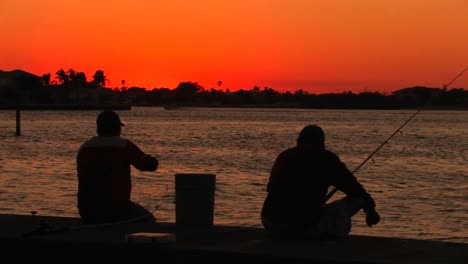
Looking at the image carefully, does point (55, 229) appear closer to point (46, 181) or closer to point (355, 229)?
point (355, 229)

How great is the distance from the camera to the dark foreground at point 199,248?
27.6 feet

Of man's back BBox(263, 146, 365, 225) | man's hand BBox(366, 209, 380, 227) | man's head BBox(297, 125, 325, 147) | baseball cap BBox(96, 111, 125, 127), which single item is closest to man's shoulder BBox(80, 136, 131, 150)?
baseball cap BBox(96, 111, 125, 127)

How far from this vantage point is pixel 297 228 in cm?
940

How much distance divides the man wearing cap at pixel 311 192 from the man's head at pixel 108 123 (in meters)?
1.92

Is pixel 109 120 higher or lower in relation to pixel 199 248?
higher

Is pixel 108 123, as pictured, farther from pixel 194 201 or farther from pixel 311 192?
pixel 311 192

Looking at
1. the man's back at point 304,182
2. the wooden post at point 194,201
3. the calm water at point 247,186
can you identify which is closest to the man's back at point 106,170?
the wooden post at point 194,201

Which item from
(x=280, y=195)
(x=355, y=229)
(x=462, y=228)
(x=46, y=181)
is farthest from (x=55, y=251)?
(x=46, y=181)

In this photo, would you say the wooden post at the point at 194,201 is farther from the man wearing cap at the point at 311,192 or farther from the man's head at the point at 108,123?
the man wearing cap at the point at 311,192

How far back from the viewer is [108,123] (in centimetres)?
1002

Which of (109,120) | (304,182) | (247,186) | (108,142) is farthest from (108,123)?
(247,186)

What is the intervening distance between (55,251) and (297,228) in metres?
2.55

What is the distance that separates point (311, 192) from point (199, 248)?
139cm

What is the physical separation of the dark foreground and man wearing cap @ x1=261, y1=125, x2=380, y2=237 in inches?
7.5
